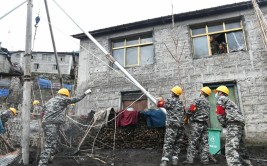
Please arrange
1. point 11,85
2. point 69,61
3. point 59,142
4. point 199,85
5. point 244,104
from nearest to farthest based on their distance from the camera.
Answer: point 59,142 → point 244,104 → point 199,85 → point 11,85 → point 69,61

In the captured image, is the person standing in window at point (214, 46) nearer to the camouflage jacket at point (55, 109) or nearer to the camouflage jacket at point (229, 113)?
the camouflage jacket at point (229, 113)

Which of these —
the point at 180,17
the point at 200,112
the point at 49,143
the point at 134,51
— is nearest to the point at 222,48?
the point at 180,17

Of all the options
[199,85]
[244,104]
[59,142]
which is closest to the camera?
[59,142]

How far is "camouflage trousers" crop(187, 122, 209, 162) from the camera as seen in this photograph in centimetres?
620

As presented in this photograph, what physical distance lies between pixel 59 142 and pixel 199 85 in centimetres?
595

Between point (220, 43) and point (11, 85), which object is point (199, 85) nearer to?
point (220, 43)

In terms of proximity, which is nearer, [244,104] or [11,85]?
[244,104]

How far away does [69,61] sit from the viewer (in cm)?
3853

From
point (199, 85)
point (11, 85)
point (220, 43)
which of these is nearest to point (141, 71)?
point (199, 85)

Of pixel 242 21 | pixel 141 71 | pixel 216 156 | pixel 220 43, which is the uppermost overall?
pixel 242 21

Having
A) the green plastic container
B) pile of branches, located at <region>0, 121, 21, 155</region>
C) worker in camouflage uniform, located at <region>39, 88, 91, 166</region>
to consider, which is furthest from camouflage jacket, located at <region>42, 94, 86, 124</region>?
the green plastic container

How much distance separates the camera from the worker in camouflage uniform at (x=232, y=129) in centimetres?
506

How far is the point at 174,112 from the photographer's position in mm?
6289

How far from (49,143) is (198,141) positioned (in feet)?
13.3
